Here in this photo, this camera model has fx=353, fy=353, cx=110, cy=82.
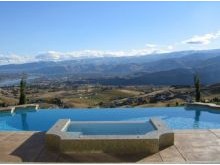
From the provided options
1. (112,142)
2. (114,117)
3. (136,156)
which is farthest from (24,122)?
(136,156)

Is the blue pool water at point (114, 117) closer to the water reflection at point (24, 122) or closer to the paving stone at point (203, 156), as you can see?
the water reflection at point (24, 122)

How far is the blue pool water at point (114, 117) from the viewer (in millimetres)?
14273

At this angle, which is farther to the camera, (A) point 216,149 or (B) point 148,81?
(B) point 148,81

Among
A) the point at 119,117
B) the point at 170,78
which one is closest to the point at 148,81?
the point at 170,78

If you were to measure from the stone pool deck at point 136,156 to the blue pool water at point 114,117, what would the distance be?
3.94 metres

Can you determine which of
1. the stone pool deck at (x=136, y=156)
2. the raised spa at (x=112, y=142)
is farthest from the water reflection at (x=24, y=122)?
the raised spa at (x=112, y=142)

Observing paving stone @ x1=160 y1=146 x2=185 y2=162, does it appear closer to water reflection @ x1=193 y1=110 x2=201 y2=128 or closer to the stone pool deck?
the stone pool deck

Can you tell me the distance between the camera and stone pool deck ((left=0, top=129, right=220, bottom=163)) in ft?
26.1

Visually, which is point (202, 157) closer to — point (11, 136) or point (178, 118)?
point (11, 136)

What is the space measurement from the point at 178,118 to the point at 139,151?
7111 mm

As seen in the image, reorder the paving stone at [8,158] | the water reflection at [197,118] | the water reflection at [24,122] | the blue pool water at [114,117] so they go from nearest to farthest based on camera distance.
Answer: the paving stone at [8,158] → the water reflection at [197,118] → the blue pool water at [114,117] → the water reflection at [24,122]

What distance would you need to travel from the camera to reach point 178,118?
15.3m

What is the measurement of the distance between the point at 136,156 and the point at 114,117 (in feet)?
26.8

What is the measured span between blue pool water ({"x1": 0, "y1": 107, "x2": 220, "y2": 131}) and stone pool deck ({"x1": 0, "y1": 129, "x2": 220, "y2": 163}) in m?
3.94
